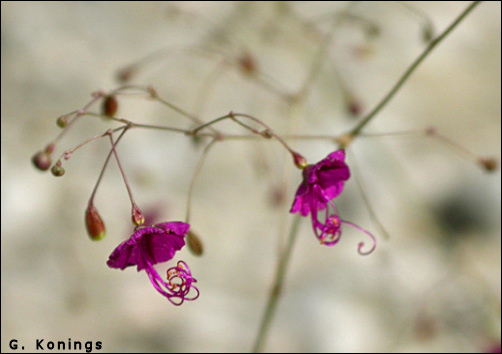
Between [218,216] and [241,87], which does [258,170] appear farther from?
[241,87]

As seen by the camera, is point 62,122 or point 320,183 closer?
point 62,122

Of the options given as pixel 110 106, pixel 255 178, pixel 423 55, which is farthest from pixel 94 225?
pixel 255 178

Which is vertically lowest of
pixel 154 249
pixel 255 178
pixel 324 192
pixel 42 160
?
pixel 154 249

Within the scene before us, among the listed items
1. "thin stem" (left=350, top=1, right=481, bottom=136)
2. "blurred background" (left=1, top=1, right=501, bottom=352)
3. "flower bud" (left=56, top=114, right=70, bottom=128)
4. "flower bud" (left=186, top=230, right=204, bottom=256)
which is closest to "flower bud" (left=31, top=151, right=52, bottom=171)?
"flower bud" (left=56, top=114, right=70, bottom=128)

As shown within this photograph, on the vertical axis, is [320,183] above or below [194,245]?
above

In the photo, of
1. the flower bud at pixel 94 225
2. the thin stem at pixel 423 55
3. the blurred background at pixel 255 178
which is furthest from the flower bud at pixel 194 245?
the blurred background at pixel 255 178

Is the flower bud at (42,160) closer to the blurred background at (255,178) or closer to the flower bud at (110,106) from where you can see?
the flower bud at (110,106)

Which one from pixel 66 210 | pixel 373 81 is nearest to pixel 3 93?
pixel 66 210

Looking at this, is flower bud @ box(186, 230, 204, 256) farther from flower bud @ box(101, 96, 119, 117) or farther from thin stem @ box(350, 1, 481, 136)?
thin stem @ box(350, 1, 481, 136)

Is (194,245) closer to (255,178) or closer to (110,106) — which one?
(110,106)
